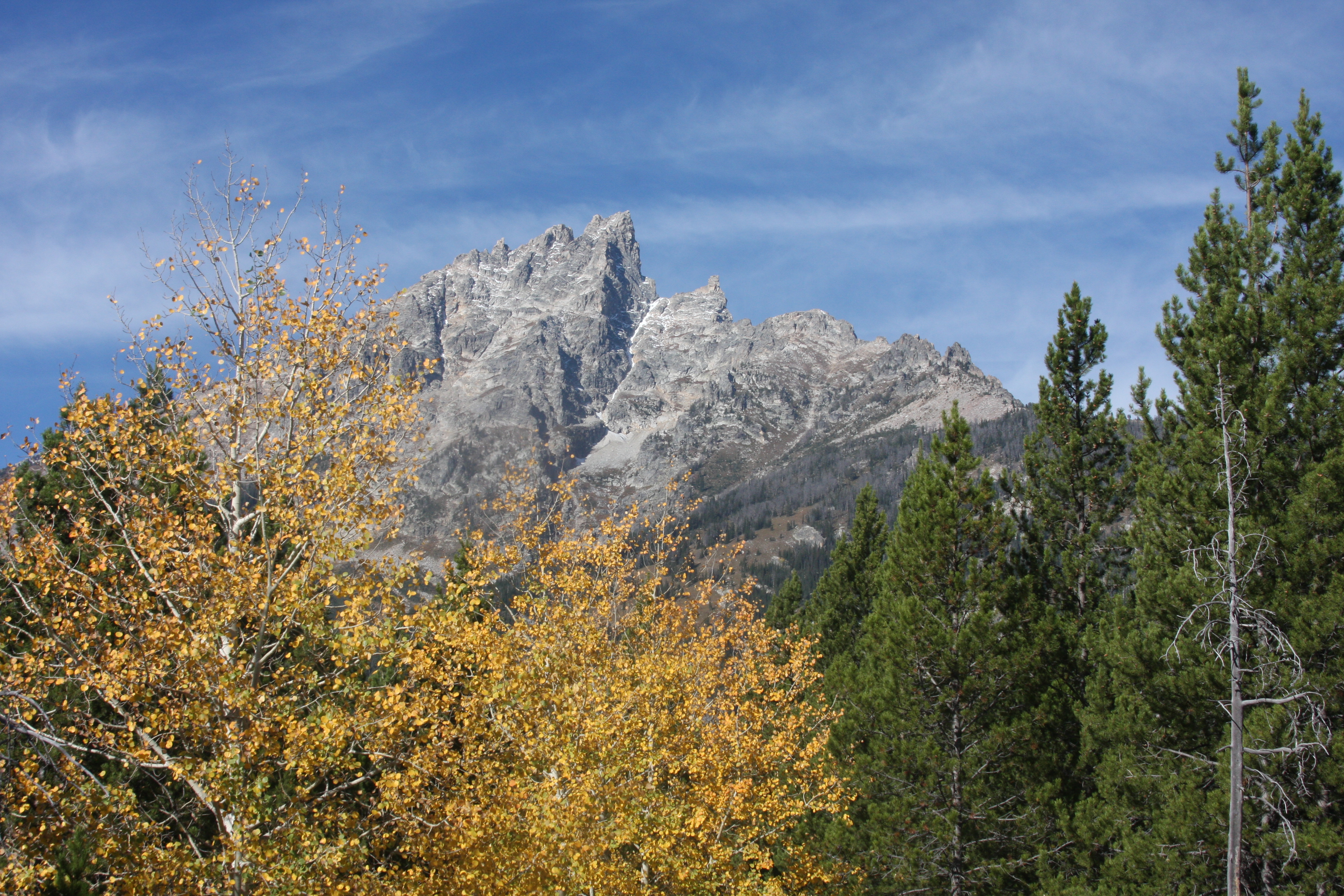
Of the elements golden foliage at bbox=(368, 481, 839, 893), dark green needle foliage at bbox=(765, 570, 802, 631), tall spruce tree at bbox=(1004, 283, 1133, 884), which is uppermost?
tall spruce tree at bbox=(1004, 283, 1133, 884)

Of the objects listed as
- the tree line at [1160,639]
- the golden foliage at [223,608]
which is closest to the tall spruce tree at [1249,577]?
the tree line at [1160,639]

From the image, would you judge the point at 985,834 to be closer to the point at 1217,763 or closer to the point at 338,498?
the point at 1217,763

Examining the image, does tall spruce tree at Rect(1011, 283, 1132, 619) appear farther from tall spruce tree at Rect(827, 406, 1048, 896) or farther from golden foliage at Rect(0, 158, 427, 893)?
golden foliage at Rect(0, 158, 427, 893)

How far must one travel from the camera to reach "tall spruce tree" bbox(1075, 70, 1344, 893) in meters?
12.4

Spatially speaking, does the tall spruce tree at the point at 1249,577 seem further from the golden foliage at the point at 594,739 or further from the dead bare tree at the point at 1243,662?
the golden foliage at the point at 594,739

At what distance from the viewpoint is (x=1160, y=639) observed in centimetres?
1438

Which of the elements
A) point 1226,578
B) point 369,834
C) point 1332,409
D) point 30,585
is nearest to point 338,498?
point 369,834

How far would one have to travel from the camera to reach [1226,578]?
9.31 meters

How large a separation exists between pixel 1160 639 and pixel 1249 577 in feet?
10.8

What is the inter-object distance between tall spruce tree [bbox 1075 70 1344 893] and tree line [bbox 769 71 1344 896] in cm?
5

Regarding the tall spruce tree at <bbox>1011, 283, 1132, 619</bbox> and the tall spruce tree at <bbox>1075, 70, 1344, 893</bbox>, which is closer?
the tall spruce tree at <bbox>1075, 70, 1344, 893</bbox>

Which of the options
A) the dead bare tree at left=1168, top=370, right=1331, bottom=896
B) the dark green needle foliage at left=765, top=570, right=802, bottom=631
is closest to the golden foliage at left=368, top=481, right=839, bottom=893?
the dead bare tree at left=1168, top=370, right=1331, bottom=896

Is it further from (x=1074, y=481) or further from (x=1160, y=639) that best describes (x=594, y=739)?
(x=1074, y=481)

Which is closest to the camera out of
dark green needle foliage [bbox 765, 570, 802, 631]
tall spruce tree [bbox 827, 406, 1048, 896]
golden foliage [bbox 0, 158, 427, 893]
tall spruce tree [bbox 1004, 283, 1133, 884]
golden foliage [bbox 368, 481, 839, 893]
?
golden foliage [bbox 0, 158, 427, 893]
